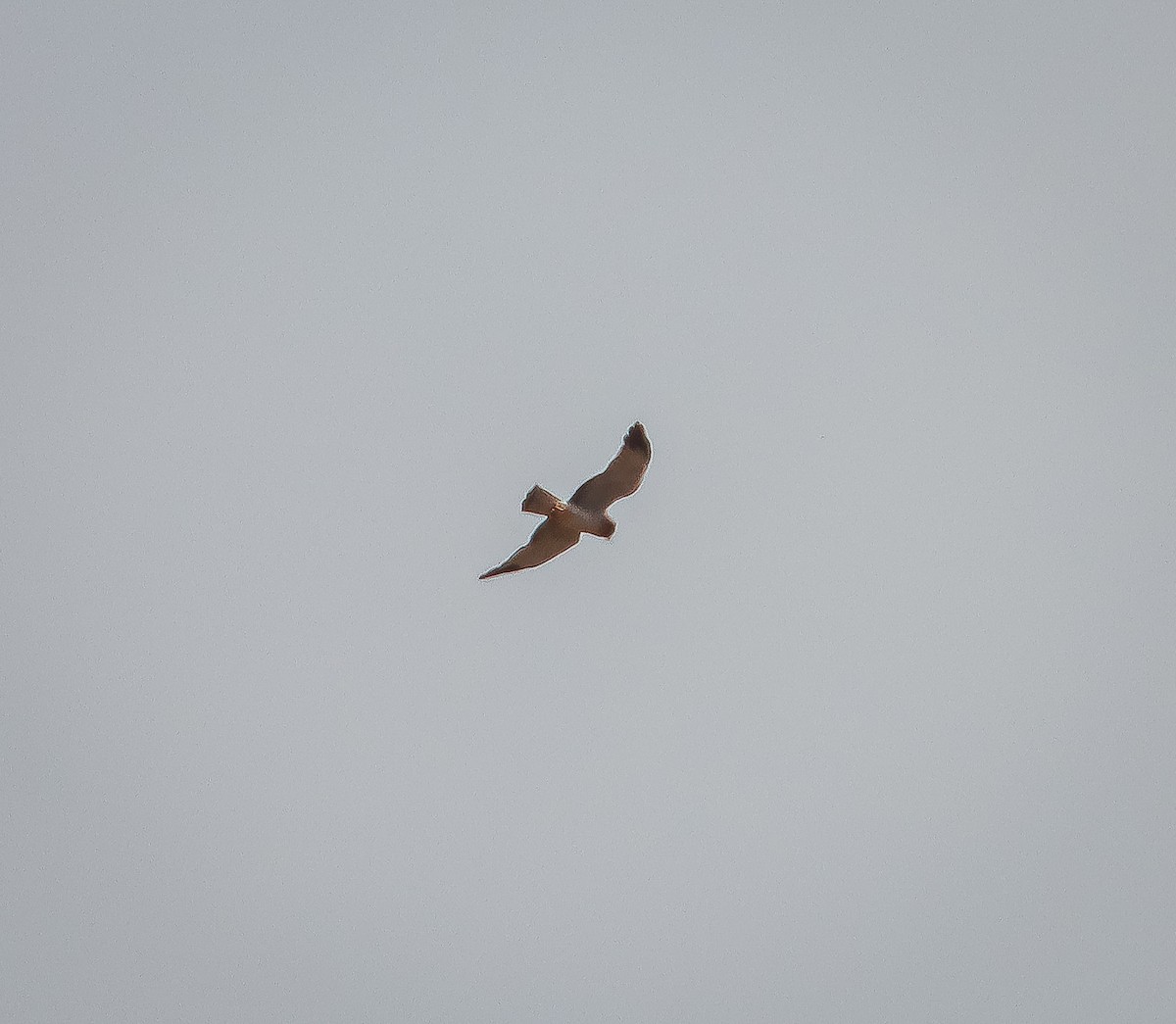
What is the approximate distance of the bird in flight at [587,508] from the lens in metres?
11.5

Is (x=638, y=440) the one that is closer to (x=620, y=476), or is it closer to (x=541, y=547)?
(x=620, y=476)

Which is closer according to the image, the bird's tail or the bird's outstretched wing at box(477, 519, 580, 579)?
the bird's tail

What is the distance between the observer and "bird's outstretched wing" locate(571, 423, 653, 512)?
37.7ft

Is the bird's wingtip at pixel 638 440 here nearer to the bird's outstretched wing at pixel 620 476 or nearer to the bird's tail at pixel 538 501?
the bird's outstretched wing at pixel 620 476

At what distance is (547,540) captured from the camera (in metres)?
11.9

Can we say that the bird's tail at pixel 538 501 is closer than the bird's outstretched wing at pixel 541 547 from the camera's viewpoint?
Yes

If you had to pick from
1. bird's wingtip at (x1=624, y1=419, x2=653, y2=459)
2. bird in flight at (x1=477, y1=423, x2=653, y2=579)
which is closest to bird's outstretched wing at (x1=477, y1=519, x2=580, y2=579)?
bird in flight at (x1=477, y1=423, x2=653, y2=579)

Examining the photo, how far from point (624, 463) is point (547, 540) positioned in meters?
0.88

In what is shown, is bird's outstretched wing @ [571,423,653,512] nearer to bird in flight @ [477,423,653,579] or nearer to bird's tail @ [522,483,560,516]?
bird in flight @ [477,423,653,579]

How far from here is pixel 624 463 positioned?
11547mm

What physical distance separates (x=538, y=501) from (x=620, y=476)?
75cm

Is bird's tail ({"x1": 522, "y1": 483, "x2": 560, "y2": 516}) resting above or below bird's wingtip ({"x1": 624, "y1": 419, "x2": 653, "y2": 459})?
below

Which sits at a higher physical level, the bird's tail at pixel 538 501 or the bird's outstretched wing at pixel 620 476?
the bird's outstretched wing at pixel 620 476

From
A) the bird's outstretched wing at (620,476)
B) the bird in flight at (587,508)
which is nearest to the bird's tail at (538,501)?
the bird in flight at (587,508)
